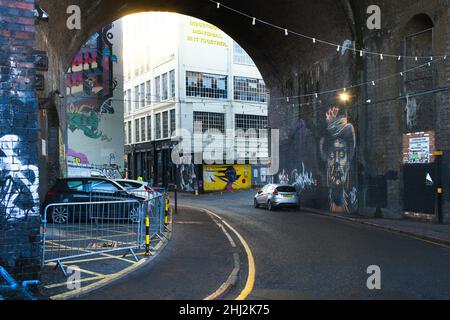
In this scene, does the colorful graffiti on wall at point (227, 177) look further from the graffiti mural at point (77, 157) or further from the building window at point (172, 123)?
the graffiti mural at point (77, 157)

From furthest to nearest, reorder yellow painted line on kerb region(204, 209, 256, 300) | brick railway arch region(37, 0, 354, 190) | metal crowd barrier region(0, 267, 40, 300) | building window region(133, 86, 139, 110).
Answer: building window region(133, 86, 139, 110) → brick railway arch region(37, 0, 354, 190) → yellow painted line on kerb region(204, 209, 256, 300) → metal crowd barrier region(0, 267, 40, 300)

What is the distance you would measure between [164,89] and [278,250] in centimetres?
3755

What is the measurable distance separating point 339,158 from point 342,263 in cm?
1341

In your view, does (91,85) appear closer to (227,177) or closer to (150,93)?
(150,93)

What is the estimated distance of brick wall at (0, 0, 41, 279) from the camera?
663 centimetres

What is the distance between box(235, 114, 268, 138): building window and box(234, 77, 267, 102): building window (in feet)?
5.98

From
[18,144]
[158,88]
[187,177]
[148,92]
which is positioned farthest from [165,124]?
[18,144]

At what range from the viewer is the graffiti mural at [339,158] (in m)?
21.2

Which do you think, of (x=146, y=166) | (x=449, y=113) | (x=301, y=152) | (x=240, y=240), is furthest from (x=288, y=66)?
(x=146, y=166)

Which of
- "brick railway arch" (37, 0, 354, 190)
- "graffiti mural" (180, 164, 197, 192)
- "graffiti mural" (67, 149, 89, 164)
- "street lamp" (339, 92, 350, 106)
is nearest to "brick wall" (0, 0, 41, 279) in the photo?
"brick railway arch" (37, 0, 354, 190)

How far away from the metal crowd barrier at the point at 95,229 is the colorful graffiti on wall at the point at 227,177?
33.1m

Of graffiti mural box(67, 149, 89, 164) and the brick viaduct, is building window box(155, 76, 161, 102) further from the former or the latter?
the brick viaduct

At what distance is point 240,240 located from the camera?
42.3 ft

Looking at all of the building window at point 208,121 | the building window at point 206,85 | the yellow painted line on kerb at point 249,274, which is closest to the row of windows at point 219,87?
the building window at point 206,85
